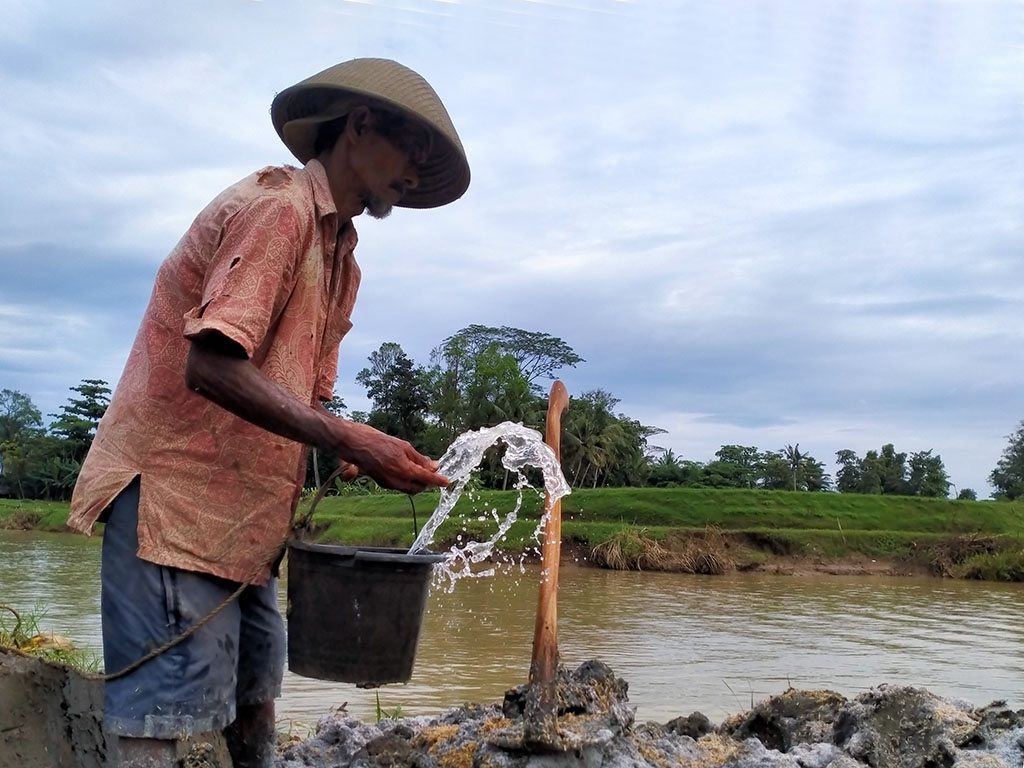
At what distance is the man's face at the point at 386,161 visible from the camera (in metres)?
1.91

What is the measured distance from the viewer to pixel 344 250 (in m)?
1.94

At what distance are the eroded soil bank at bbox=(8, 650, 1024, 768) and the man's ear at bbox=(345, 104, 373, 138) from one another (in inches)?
66.4

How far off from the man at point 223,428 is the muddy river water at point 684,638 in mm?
2738

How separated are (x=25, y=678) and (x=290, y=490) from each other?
4.48 feet

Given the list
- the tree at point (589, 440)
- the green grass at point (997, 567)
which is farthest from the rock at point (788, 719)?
the tree at point (589, 440)

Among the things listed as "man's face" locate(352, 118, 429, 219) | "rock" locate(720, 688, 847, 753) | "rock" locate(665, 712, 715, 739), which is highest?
"man's face" locate(352, 118, 429, 219)

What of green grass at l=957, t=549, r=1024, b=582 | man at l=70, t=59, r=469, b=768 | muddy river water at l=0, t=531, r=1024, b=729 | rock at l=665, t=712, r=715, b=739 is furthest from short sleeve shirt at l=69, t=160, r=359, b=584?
green grass at l=957, t=549, r=1024, b=582

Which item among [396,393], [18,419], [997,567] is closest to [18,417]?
[18,419]

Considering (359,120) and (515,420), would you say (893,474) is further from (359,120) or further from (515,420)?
(359,120)

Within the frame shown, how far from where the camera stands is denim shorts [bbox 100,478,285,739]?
159cm

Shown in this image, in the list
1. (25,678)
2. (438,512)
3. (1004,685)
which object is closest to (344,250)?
(438,512)

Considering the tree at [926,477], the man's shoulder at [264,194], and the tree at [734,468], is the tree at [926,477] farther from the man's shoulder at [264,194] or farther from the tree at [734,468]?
the man's shoulder at [264,194]

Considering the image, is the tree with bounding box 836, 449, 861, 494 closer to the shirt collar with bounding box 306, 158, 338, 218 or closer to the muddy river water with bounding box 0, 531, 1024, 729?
the muddy river water with bounding box 0, 531, 1024, 729

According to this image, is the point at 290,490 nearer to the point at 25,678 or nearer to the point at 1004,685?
the point at 25,678
